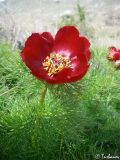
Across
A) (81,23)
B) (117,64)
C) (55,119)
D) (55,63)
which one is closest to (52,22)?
(81,23)

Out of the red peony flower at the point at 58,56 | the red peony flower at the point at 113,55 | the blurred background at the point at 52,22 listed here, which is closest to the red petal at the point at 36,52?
the red peony flower at the point at 58,56

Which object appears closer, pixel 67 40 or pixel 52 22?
pixel 67 40

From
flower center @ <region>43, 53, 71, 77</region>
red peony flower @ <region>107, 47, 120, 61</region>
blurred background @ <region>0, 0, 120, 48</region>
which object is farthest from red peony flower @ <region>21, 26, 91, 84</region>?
blurred background @ <region>0, 0, 120, 48</region>

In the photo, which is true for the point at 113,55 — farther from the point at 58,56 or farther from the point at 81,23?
the point at 81,23

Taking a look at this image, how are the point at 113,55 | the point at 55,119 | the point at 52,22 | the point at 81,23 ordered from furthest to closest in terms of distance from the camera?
the point at 52,22, the point at 81,23, the point at 113,55, the point at 55,119

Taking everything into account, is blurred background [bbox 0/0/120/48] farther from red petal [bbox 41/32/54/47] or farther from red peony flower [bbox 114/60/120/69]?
red petal [bbox 41/32/54/47]

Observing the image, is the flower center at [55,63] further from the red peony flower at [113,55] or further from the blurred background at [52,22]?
the blurred background at [52,22]
